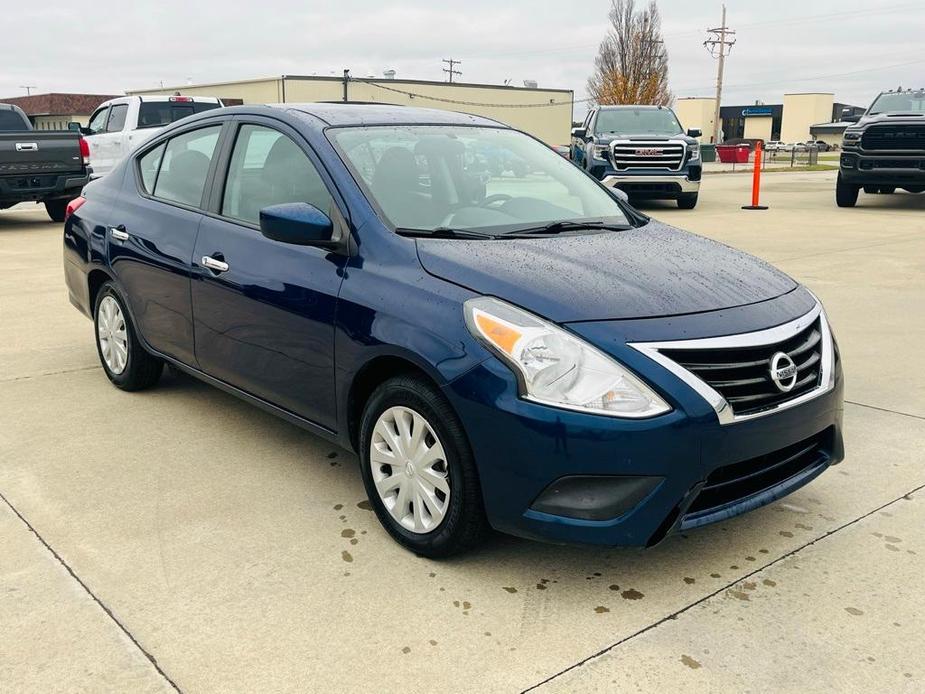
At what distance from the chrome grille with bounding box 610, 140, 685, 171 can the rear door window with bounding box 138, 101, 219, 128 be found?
6896mm

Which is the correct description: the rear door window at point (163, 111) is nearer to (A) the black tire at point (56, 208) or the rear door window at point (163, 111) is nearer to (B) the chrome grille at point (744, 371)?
(A) the black tire at point (56, 208)

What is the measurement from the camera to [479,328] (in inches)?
113

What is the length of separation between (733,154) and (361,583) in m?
39.1

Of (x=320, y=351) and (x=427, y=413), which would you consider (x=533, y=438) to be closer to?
(x=427, y=413)

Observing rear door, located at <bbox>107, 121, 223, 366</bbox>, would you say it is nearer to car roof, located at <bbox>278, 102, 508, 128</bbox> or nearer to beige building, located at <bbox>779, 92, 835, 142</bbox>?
car roof, located at <bbox>278, 102, 508, 128</bbox>

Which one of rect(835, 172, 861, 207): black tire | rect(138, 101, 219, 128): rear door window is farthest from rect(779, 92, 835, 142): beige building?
rect(138, 101, 219, 128): rear door window

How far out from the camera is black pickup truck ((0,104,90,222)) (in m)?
12.4

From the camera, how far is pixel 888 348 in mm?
5996

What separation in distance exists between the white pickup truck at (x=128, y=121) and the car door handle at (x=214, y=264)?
1155 centimetres

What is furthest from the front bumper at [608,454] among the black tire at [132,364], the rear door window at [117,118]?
the rear door window at [117,118]

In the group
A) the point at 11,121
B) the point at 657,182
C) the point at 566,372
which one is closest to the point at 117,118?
the point at 11,121

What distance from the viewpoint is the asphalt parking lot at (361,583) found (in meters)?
2.53

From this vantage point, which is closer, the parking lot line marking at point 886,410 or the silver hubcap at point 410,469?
the silver hubcap at point 410,469

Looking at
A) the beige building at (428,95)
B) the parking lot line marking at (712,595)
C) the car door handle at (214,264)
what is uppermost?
the beige building at (428,95)
